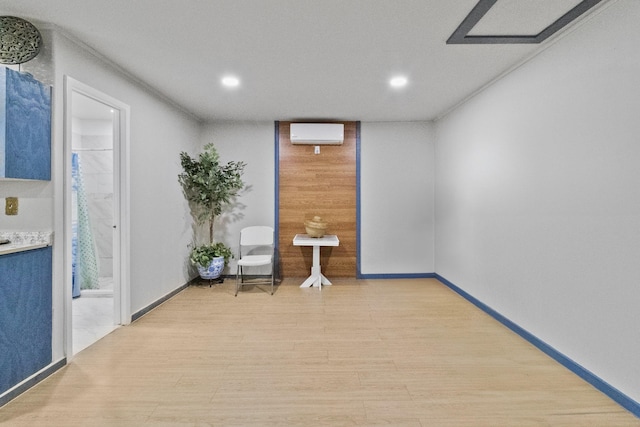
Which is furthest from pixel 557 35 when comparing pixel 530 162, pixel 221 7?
pixel 221 7

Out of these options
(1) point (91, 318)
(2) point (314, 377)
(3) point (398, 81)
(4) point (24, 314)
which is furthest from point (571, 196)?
(1) point (91, 318)

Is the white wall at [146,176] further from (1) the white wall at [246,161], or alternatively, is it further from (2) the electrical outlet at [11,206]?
(1) the white wall at [246,161]

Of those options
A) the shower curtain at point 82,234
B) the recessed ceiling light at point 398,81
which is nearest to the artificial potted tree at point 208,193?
the shower curtain at point 82,234

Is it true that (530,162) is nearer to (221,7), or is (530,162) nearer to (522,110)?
(522,110)

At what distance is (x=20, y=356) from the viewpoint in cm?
214

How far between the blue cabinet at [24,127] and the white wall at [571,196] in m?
3.93

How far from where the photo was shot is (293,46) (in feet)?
9.03

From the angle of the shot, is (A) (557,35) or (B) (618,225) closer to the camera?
(B) (618,225)

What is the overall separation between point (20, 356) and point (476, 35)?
407cm

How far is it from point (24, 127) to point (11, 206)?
0.58 metres

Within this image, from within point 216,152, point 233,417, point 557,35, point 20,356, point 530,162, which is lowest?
point 233,417

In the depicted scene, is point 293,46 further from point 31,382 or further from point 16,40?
point 31,382

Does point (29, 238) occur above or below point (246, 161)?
below

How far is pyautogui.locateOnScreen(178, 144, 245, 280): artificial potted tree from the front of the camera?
467cm
